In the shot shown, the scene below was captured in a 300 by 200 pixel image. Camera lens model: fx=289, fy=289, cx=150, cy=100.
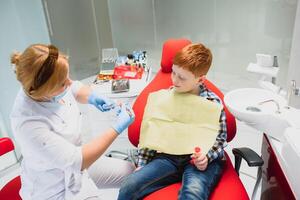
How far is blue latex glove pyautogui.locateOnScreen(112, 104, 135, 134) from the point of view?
4.04 feet

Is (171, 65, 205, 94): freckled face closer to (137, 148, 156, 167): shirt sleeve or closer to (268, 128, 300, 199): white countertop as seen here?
(137, 148, 156, 167): shirt sleeve

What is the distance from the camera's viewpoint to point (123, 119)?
49.9 inches

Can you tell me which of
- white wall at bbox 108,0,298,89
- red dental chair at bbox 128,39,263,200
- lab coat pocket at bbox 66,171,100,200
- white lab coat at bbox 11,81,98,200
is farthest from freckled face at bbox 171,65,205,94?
white wall at bbox 108,0,298,89

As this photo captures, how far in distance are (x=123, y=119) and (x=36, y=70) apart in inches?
16.9

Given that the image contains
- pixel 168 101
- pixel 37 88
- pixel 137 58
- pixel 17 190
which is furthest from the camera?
pixel 137 58

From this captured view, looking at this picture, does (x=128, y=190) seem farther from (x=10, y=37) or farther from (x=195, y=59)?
(x=10, y=37)

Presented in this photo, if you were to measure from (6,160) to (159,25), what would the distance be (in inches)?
84.0

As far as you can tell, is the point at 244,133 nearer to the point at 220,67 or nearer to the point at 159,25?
the point at 220,67

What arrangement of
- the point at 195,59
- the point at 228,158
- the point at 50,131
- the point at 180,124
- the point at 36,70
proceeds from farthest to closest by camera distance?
the point at 228,158 < the point at 180,124 < the point at 195,59 < the point at 50,131 < the point at 36,70

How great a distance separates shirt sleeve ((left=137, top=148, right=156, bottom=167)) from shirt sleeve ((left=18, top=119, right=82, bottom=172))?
1.36 feet

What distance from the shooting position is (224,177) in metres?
1.39

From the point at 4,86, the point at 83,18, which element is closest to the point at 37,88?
the point at 4,86

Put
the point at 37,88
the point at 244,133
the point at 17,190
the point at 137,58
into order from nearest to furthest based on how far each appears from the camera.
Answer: the point at 37,88 → the point at 17,190 → the point at 137,58 → the point at 244,133

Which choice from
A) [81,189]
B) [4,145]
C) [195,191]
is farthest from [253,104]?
[4,145]
